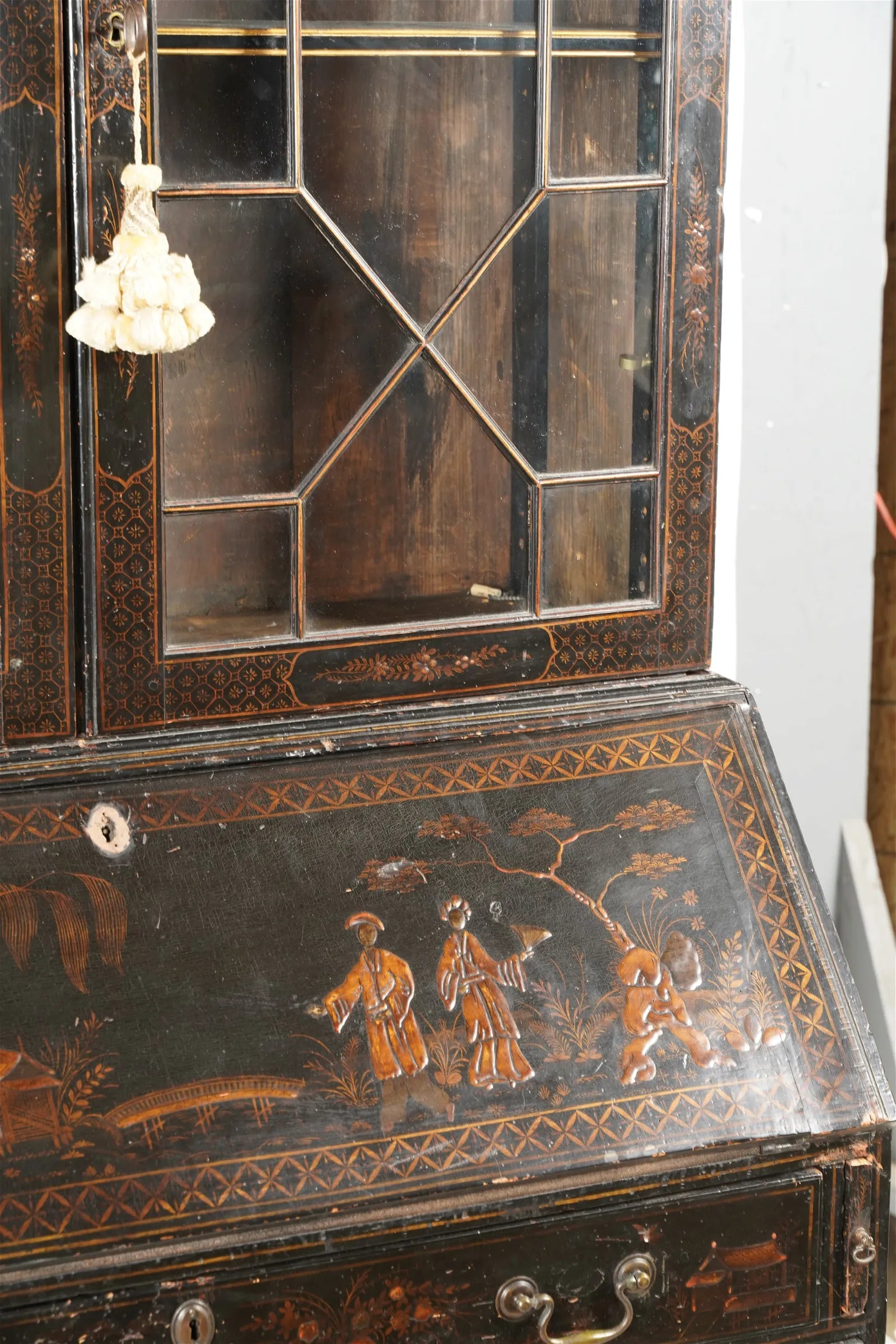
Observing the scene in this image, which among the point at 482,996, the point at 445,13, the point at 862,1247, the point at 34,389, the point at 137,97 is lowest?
the point at 862,1247

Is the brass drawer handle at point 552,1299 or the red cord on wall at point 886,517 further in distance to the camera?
the red cord on wall at point 886,517

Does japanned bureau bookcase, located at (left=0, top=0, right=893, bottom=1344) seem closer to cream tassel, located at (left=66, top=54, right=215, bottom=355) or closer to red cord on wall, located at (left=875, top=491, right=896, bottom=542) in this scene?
cream tassel, located at (left=66, top=54, right=215, bottom=355)

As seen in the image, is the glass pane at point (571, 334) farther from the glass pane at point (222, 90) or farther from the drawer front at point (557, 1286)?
the drawer front at point (557, 1286)

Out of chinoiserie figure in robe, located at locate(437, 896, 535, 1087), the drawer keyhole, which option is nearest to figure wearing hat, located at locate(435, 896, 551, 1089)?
chinoiserie figure in robe, located at locate(437, 896, 535, 1087)


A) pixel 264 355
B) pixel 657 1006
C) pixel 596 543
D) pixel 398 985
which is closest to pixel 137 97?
pixel 264 355

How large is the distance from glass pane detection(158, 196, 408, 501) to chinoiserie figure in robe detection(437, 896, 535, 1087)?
0.49 m

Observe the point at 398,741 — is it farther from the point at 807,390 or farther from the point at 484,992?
the point at 807,390

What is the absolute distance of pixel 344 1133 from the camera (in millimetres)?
1282

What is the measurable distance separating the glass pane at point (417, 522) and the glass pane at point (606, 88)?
0.29 metres

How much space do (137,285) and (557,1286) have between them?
3.19 ft

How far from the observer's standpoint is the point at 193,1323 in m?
1.22

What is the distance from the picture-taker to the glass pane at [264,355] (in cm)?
147

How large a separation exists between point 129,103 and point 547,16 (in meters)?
0.44

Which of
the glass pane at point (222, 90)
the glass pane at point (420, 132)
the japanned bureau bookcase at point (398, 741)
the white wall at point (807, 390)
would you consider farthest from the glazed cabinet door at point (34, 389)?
the white wall at point (807, 390)
